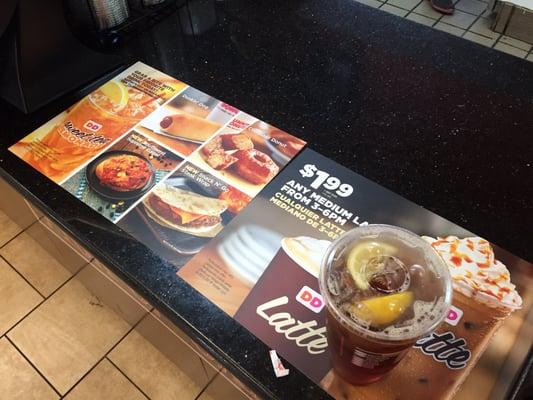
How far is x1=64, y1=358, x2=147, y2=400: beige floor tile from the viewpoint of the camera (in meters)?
1.20

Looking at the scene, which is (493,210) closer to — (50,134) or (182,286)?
(182,286)

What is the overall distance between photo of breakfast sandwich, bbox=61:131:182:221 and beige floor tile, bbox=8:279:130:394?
704mm

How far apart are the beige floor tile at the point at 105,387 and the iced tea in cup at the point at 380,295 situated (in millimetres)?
864

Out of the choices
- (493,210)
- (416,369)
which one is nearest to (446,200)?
(493,210)

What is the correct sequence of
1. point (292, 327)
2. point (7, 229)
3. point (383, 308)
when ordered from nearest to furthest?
point (383, 308) < point (292, 327) < point (7, 229)

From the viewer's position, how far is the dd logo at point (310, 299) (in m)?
0.59

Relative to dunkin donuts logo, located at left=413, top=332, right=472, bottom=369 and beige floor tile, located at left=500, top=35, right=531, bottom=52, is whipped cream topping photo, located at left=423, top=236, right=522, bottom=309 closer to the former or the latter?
dunkin donuts logo, located at left=413, top=332, right=472, bottom=369

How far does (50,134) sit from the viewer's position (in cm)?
79

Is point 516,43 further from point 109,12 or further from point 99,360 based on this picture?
point 99,360

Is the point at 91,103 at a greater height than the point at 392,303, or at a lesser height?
lesser

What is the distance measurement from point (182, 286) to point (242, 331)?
0.10 meters

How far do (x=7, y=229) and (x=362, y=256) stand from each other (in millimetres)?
1365

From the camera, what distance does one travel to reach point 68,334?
1.29 meters

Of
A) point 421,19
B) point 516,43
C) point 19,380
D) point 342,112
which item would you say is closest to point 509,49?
point 516,43
